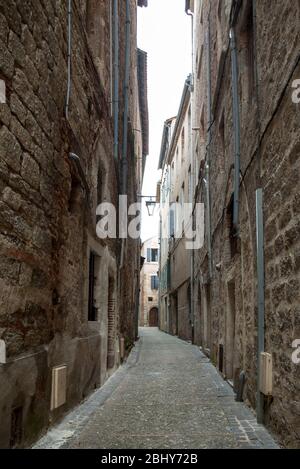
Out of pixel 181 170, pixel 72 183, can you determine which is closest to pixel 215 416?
pixel 72 183

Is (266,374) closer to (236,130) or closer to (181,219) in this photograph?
(236,130)

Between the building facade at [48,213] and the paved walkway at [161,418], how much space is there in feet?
0.77

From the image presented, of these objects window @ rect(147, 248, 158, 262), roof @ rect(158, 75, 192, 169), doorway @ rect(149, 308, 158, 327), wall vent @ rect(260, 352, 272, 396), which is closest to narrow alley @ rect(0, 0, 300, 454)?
wall vent @ rect(260, 352, 272, 396)

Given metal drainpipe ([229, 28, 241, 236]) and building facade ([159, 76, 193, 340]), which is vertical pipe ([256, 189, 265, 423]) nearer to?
metal drainpipe ([229, 28, 241, 236])

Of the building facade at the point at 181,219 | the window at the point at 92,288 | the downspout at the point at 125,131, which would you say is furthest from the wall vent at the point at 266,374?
the building facade at the point at 181,219

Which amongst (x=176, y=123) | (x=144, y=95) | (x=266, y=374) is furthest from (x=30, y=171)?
(x=176, y=123)

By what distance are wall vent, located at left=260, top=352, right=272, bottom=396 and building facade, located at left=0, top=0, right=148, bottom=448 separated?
70.3 inches

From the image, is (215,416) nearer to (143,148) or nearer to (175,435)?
(175,435)

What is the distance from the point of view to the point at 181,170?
20.3 metres

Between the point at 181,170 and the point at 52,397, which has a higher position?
the point at 181,170

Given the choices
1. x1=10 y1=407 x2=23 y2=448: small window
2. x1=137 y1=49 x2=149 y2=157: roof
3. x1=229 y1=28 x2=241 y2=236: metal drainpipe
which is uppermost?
x1=137 y1=49 x2=149 y2=157: roof

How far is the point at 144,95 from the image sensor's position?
61.9 ft

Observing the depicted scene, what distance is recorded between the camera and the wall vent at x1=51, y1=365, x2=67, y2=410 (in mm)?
4211

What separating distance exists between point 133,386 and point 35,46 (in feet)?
15.9
